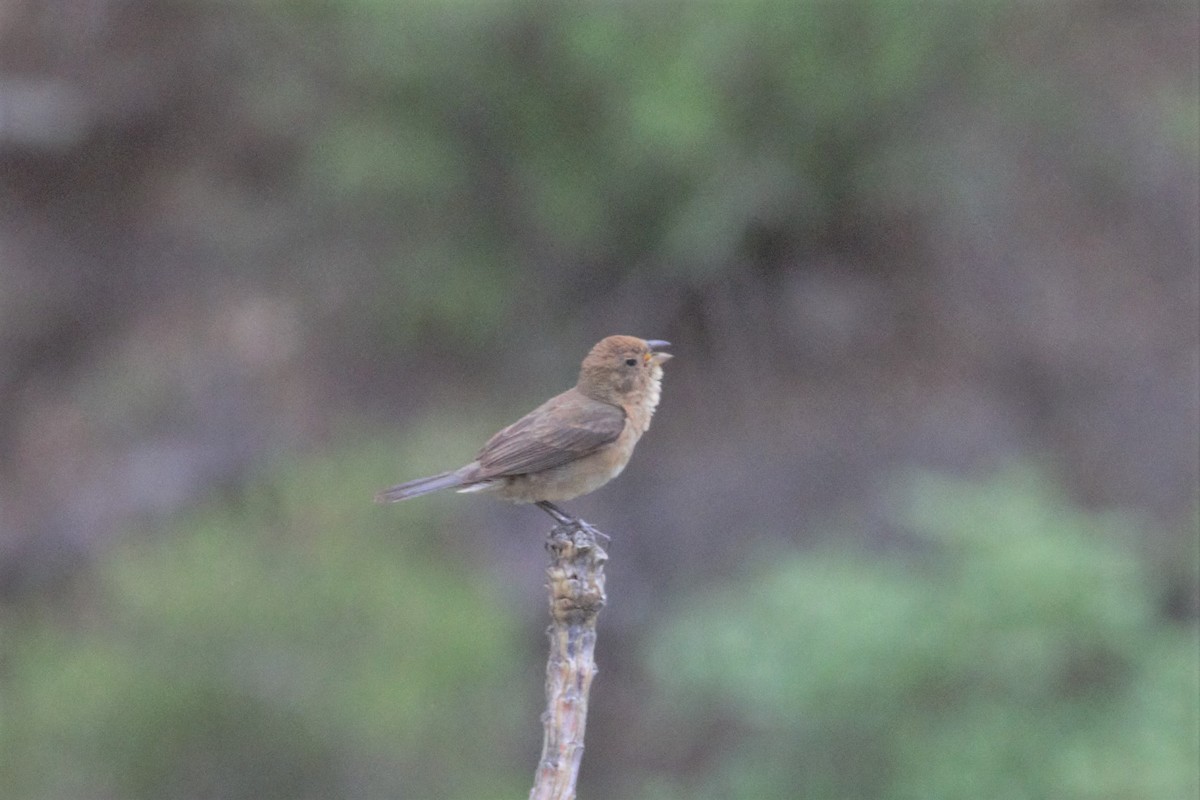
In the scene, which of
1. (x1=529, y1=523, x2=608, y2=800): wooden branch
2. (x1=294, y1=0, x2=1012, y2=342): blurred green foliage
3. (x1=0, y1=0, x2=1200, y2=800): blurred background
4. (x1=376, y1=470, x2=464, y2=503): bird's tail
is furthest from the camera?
(x1=294, y1=0, x2=1012, y2=342): blurred green foliage

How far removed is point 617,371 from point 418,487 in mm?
902

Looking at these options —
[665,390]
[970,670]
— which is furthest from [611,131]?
[970,670]

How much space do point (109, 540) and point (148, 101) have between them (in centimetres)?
291

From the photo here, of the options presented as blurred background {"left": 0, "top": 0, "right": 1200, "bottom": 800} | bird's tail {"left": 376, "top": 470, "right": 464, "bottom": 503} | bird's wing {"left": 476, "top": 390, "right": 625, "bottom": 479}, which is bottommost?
bird's tail {"left": 376, "top": 470, "right": 464, "bottom": 503}

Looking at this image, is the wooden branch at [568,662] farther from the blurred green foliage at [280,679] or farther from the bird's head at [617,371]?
the blurred green foliage at [280,679]

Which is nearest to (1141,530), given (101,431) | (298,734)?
(298,734)

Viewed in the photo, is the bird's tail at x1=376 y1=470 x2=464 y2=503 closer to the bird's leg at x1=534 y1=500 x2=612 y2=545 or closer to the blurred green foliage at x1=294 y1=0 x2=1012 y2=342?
the bird's leg at x1=534 y1=500 x2=612 y2=545

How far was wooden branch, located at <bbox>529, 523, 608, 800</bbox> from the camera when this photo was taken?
2.75 metres

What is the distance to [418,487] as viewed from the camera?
13.7 feet

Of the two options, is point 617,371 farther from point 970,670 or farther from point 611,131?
point 611,131

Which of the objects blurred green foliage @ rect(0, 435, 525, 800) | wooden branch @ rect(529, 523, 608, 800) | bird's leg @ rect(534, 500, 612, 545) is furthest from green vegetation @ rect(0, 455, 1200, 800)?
wooden branch @ rect(529, 523, 608, 800)

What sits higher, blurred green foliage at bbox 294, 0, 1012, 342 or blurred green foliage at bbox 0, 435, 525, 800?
blurred green foliage at bbox 294, 0, 1012, 342

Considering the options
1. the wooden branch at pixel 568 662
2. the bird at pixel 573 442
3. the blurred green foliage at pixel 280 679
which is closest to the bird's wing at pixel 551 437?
the bird at pixel 573 442

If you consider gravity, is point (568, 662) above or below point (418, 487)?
below
